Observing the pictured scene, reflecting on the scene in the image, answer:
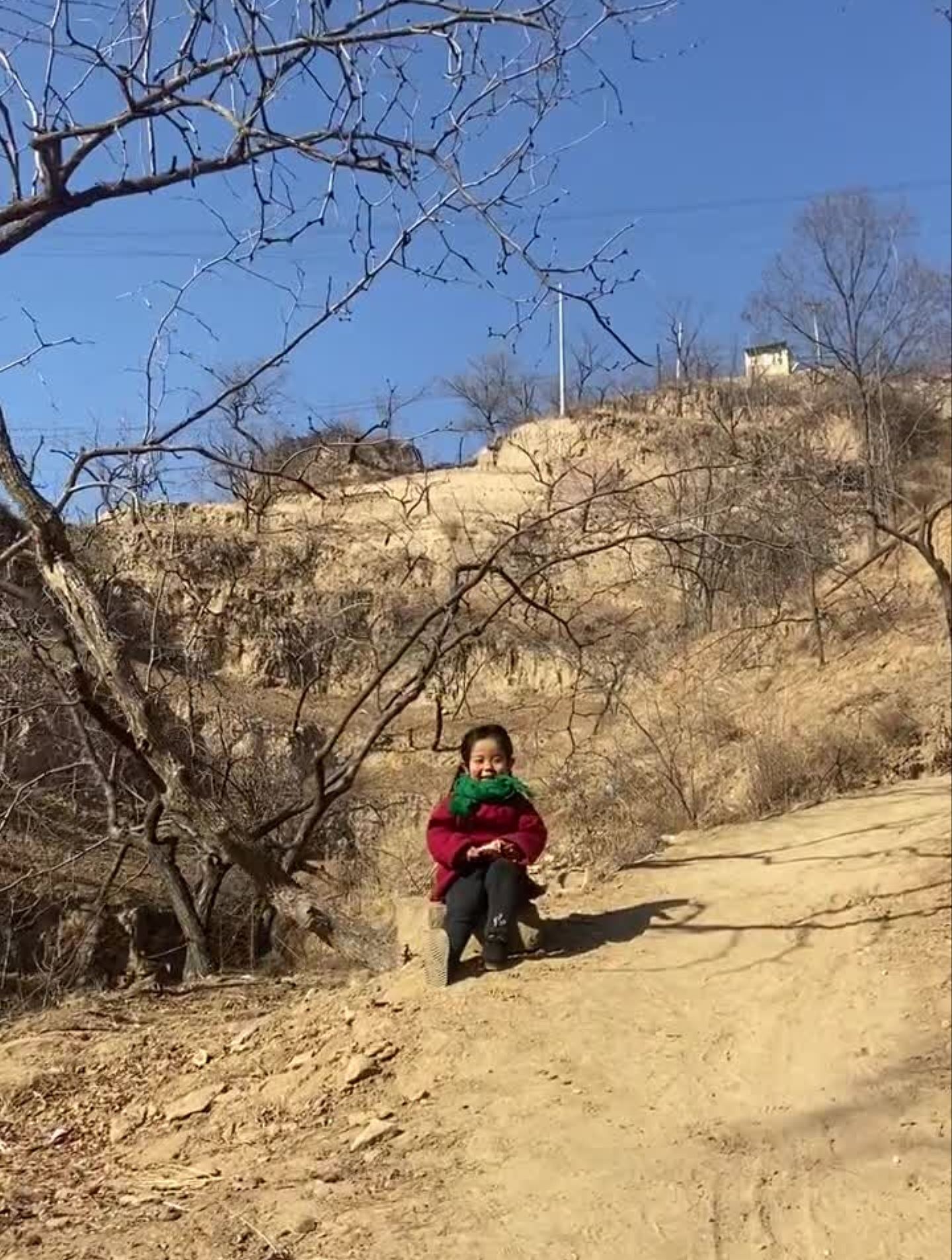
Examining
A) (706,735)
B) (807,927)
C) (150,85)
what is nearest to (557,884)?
(807,927)

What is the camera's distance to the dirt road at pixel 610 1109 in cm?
297

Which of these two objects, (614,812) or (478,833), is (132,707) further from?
(614,812)

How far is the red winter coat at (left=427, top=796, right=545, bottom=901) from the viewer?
4.62 metres

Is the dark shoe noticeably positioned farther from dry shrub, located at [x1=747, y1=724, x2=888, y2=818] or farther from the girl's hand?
dry shrub, located at [x1=747, y1=724, x2=888, y2=818]

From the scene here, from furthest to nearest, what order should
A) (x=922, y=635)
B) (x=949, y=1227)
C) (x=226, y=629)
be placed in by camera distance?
1. (x=226, y=629)
2. (x=922, y=635)
3. (x=949, y=1227)

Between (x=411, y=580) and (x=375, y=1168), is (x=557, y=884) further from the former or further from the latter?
(x=411, y=580)

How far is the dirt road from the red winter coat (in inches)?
16.6

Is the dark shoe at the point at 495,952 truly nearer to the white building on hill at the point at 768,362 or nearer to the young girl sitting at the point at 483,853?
the young girl sitting at the point at 483,853

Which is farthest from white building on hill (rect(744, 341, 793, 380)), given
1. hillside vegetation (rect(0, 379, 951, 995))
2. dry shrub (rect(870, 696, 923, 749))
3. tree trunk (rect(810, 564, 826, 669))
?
dry shrub (rect(870, 696, 923, 749))

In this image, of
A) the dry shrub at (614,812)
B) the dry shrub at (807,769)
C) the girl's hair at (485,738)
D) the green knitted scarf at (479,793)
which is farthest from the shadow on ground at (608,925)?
the dry shrub at (807,769)

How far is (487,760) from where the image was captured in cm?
475

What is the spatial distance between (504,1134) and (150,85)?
3.55 metres

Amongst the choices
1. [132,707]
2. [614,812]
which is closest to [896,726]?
[614,812]

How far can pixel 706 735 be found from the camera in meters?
14.7
